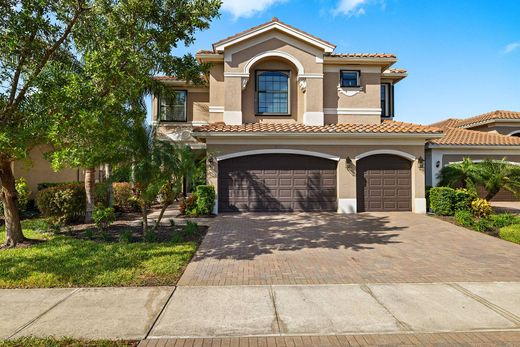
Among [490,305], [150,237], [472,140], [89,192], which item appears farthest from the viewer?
[472,140]

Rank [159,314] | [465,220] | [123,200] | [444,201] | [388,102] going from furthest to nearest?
→ [388,102] → [123,200] → [444,201] → [465,220] → [159,314]

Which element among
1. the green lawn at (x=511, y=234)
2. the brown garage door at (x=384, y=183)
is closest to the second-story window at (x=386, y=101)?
the brown garage door at (x=384, y=183)

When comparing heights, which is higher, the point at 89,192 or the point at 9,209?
the point at 89,192

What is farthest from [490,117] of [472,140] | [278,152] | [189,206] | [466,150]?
[189,206]

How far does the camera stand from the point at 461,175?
14.3 m

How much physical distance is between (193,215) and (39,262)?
22.0 ft

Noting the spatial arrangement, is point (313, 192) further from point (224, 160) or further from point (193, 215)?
point (193, 215)

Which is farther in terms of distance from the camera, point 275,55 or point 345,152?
point 275,55

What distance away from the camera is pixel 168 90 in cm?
1453

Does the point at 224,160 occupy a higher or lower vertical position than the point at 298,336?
higher

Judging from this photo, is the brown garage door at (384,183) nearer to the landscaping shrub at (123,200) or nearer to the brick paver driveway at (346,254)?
the brick paver driveway at (346,254)

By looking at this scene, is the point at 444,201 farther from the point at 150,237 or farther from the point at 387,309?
the point at 150,237

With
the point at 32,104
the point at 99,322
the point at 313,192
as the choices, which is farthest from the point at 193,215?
the point at 99,322

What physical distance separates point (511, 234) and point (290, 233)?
659cm
